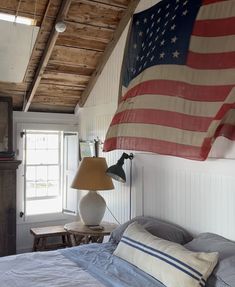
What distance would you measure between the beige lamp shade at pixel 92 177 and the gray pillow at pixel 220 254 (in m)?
1.28

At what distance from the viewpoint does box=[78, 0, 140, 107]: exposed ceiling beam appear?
3.76m

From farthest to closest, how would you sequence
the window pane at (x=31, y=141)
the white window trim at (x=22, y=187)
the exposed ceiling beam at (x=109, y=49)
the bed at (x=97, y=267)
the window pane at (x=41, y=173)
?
1. the window pane at (x=41, y=173)
2. the window pane at (x=31, y=141)
3. the white window trim at (x=22, y=187)
4. the exposed ceiling beam at (x=109, y=49)
5. the bed at (x=97, y=267)

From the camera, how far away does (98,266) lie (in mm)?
2516

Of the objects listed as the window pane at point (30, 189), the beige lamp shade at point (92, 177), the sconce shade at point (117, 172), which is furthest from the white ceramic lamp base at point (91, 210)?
the window pane at point (30, 189)

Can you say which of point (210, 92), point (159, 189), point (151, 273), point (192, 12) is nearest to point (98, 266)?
point (151, 273)

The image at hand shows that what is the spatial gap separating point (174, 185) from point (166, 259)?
3.22ft

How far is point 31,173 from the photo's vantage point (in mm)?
5004

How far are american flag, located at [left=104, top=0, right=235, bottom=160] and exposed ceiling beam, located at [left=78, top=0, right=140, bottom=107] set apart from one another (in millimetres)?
612

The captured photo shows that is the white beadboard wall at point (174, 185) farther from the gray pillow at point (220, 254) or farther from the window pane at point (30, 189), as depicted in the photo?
the window pane at point (30, 189)

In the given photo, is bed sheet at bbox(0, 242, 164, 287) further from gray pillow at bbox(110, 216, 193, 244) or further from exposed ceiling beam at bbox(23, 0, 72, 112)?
exposed ceiling beam at bbox(23, 0, 72, 112)

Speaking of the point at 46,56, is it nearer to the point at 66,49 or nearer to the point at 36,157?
the point at 66,49

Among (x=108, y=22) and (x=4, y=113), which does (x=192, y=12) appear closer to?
(x=108, y=22)

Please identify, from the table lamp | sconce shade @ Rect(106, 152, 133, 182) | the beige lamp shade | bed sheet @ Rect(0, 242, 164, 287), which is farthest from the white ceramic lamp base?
bed sheet @ Rect(0, 242, 164, 287)

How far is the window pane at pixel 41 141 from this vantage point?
16.6 feet
